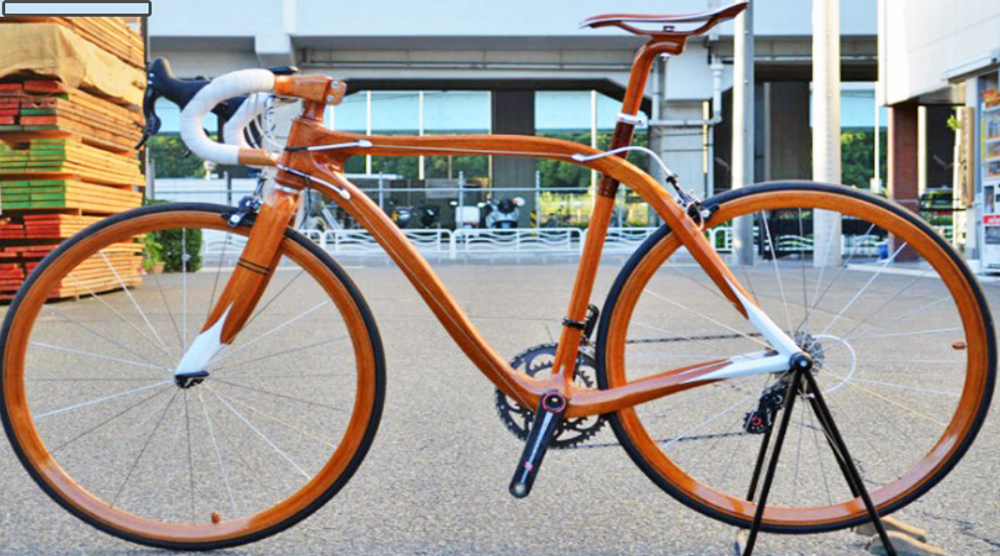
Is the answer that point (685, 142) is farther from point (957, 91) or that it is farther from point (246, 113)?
point (246, 113)

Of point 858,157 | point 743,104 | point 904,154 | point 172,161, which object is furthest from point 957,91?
point 858,157

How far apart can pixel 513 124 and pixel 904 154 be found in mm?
21623

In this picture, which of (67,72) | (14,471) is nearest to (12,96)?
(67,72)

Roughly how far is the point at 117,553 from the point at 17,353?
0.55 m

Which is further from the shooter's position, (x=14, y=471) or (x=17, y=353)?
(x=14, y=471)

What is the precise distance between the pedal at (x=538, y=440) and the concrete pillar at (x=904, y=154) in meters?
25.5

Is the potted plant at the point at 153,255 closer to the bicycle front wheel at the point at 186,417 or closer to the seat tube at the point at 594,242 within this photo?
the bicycle front wheel at the point at 186,417

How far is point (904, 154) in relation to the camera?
92.1 feet

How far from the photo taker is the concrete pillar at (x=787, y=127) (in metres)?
48.2

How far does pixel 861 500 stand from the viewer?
3.31 meters

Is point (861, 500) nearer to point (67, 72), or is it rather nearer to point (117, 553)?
point (117, 553)

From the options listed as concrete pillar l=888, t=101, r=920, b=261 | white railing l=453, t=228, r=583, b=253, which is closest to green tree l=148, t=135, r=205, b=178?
white railing l=453, t=228, r=583, b=253

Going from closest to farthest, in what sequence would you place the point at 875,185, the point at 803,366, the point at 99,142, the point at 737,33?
the point at 803,366
the point at 99,142
the point at 737,33
the point at 875,185

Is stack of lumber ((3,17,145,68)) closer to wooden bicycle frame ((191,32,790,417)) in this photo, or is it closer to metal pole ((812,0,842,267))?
wooden bicycle frame ((191,32,790,417))
